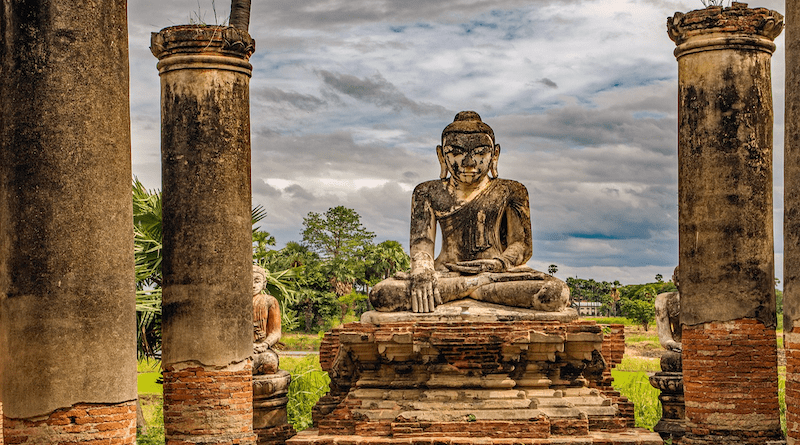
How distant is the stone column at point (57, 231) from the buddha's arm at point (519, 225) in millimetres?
6341

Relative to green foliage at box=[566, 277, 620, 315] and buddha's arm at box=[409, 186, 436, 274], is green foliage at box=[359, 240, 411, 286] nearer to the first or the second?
green foliage at box=[566, 277, 620, 315]

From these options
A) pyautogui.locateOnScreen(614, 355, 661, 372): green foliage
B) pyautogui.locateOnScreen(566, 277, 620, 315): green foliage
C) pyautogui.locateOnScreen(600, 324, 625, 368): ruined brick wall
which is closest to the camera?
pyautogui.locateOnScreen(600, 324, 625, 368): ruined brick wall

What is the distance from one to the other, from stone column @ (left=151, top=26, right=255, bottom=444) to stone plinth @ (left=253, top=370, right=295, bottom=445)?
118 centimetres

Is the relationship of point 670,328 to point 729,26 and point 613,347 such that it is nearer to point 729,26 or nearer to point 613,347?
point 613,347

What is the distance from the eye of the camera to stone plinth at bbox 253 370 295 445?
13.9m

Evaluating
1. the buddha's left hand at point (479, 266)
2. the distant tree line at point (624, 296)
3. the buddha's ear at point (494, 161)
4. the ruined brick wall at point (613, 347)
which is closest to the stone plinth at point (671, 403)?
the ruined brick wall at point (613, 347)

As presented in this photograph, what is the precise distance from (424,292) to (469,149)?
2.07 metres

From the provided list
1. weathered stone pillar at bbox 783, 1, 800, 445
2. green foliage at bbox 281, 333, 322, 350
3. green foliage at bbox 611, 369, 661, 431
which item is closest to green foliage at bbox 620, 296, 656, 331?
green foliage at bbox 281, 333, 322, 350

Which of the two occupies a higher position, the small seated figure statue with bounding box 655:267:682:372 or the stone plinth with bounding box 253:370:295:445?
the small seated figure statue with bounding box 655:267:682:372

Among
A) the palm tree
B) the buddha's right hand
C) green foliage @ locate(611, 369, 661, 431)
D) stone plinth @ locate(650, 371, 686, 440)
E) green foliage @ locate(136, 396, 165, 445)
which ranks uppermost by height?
the palm tree

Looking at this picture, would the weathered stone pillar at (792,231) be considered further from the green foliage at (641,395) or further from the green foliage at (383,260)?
the green foliage at (383,260)

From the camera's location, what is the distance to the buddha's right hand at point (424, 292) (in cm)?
1267

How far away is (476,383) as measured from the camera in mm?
12039

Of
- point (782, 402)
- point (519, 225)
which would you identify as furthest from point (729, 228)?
point (782, 402)
